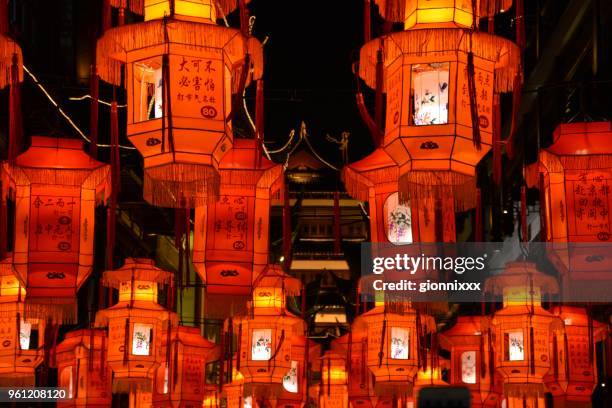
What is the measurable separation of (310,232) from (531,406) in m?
5.56

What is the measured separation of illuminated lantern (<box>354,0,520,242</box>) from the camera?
23.1ft

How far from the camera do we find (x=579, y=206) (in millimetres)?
8398

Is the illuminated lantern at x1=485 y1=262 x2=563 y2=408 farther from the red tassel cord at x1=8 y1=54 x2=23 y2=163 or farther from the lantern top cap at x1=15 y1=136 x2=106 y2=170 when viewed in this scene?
the red tassel cord at x1=8 y1=54 x2=23 y2=163

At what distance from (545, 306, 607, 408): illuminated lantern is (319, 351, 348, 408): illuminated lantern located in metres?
4.86

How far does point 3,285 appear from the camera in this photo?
1111cm

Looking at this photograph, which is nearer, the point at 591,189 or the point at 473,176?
the point at 473,176

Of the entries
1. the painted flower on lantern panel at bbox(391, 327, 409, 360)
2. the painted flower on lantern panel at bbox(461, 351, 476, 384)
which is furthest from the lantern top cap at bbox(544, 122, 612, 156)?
the painted flower on lantern panel at bbox(461, 351, 476, 384)

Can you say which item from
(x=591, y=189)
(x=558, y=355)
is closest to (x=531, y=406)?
(x=558, y=355)

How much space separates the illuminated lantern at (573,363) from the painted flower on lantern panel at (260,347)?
2825 millimetres

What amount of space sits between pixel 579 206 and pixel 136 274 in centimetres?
520

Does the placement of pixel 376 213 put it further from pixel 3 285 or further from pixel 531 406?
pixel 531 406

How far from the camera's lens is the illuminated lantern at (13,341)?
11.1 metres

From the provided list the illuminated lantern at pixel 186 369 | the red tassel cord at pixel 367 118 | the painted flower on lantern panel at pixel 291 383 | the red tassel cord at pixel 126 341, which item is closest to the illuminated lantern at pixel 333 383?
the painted flower on lantern panel at pixel 291 383

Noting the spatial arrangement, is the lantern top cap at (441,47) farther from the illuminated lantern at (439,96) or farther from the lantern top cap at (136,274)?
the lantern top cap at (136,274)
